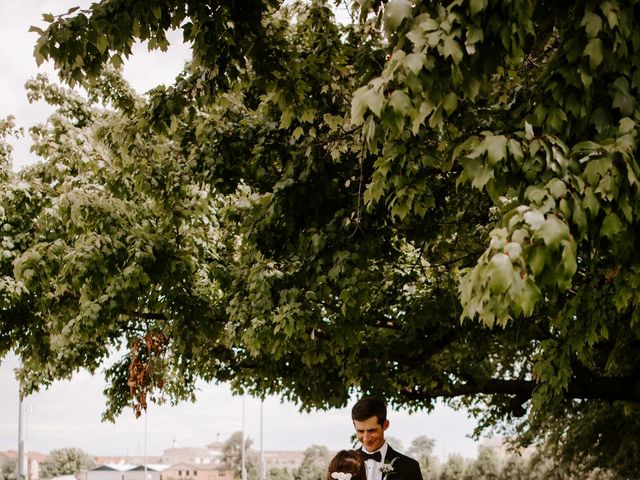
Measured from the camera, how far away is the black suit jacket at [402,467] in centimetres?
499

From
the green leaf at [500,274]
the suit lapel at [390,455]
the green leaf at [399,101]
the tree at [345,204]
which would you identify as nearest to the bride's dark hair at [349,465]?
the suit lapel at [390,455]

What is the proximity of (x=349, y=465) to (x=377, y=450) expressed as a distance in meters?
0.49

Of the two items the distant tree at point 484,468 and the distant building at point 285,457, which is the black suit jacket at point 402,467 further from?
the distant building at point 285,457

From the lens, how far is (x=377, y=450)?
202 inches

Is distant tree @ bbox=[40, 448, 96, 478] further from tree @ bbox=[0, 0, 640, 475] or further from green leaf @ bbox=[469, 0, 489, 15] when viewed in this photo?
green leaf @ bbox=[469, 0, 489, 15]

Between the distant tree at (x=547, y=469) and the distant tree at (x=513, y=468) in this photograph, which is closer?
the distant tree at (x=547, y=469)

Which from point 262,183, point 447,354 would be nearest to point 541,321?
point 447,354

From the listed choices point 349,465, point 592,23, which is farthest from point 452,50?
point 349,465

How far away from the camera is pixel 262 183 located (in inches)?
413

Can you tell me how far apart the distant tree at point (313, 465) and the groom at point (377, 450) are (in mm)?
66271

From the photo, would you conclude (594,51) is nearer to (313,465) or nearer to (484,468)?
(484,468)

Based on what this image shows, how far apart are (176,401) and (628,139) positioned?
1572cm

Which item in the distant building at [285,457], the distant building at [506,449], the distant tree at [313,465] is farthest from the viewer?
the distant building at [285,457]

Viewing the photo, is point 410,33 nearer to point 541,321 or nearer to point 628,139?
point 628,139
